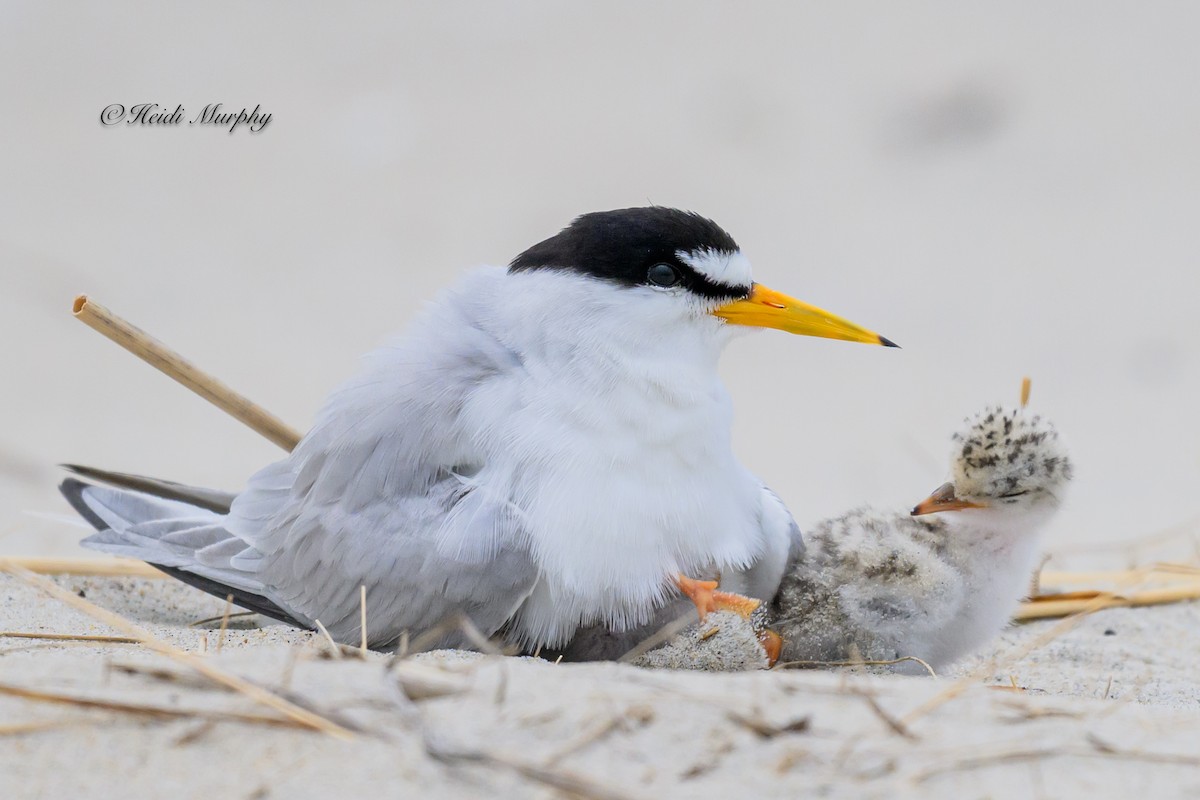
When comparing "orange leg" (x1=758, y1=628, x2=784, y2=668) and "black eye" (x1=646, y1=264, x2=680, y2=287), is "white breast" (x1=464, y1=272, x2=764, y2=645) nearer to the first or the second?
"black eye" (x1=646, y1=264, x2=680, y2=287)

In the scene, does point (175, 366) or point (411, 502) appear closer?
point (411, 502)

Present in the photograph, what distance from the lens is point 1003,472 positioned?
10.7 ft

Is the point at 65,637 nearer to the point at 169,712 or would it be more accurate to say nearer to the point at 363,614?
the point at 363,614

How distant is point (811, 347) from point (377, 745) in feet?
20.6

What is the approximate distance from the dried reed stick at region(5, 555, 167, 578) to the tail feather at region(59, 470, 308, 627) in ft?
0.80

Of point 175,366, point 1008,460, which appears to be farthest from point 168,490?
point 1008,460

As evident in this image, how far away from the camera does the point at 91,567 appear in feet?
13.4

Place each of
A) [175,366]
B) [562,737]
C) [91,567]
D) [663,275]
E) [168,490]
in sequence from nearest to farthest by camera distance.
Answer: [562,737] → [663,275] → [175,366] → [168,490] → [91,567]

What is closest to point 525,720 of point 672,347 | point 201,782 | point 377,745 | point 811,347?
point 377,745

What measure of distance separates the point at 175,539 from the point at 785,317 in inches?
67.8

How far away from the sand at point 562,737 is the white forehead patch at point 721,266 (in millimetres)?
1088

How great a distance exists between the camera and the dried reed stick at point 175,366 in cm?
346

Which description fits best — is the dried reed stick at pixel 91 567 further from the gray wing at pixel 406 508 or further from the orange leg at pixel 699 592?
the orange leg at pixel 699 592

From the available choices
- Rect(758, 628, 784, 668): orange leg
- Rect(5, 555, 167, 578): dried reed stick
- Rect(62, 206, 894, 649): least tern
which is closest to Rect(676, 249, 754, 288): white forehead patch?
Rect(62, 206, 894, 649): least tern
